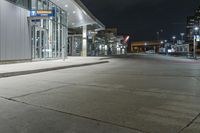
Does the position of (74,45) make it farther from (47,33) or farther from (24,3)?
(24,3)

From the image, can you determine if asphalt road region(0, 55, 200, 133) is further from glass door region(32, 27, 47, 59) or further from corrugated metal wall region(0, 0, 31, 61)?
glass door region(32, 27, 47, 59)

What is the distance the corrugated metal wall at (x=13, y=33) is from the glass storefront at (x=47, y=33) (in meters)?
1.39

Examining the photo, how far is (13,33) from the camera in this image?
22.8 metres

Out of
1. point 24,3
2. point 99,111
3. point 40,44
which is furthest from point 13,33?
point 99,111

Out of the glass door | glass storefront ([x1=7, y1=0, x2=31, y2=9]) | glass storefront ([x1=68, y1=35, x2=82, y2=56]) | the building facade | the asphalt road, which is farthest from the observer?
glass storefront ([x1=68, y1=35, x2=82, y2=56])

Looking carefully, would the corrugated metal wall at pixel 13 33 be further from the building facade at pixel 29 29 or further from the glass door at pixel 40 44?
the glass door at pixel 40 44

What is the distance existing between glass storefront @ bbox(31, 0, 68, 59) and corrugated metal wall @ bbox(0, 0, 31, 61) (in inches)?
54.6

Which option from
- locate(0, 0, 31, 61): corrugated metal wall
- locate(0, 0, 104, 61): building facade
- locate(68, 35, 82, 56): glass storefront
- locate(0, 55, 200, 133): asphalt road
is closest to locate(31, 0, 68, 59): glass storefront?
locate(0, 0, 104, 61): building facade

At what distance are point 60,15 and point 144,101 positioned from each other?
3016cm

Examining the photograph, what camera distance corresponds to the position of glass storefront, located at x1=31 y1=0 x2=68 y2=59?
2737cm

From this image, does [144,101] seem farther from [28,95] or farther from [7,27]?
[7,27]

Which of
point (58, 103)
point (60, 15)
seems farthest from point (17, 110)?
point (60, 15)

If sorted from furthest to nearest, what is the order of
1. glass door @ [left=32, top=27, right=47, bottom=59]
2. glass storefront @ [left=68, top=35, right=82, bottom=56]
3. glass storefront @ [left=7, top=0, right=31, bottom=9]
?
glass storefront @ [left=68, top=35, right=82, bottom=56] < glass door @ [left=32, top=27, right=47, bottom=59] < glass storefront @ [left=7, top=0, right=31, bottom=9]

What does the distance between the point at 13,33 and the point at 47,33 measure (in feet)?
27.5
